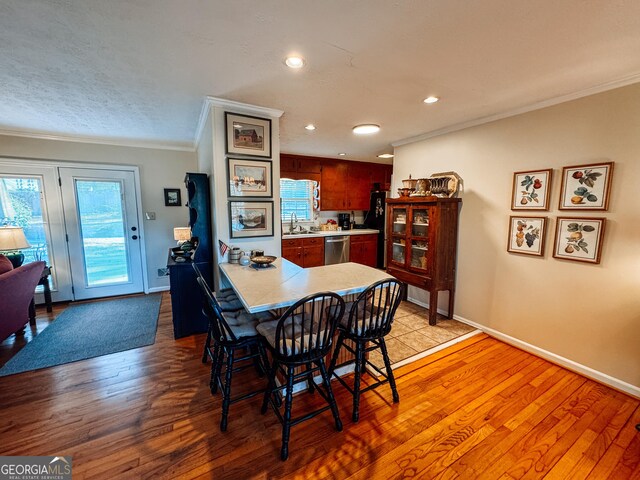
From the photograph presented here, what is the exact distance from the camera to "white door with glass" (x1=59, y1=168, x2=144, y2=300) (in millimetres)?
3879

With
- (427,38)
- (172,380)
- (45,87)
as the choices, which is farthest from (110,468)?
(427,38)

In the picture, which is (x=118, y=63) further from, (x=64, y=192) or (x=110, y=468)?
(x=64, y=192)

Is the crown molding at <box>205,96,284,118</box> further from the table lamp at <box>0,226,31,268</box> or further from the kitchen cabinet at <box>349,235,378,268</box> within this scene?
the kitchen cabinet at <box>349,235,378,268</box>

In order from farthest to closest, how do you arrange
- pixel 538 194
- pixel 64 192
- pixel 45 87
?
pixel 64 192 → pixel 538 194 → pixel 45 87

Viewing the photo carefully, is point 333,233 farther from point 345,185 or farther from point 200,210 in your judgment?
point 200,210

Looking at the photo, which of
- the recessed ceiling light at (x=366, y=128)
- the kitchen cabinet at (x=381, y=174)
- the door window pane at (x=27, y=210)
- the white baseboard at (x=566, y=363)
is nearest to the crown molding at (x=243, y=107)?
the recessed ceiling light at (x=366, y=128)

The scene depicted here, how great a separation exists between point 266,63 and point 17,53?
5.22 feet

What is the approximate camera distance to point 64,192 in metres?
3.79

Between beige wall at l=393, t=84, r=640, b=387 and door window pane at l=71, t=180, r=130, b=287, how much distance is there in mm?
4816

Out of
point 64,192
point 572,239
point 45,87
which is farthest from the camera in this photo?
point 64,192

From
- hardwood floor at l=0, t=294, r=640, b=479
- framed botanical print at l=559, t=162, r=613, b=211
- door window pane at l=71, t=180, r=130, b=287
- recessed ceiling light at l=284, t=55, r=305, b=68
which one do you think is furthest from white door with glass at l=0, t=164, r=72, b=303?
framed botanical print at l=559, t=162, r=613, b=211

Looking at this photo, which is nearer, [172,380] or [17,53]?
[17,53]

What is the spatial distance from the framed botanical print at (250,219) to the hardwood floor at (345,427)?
1.31 metres

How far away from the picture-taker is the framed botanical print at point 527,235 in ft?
8.43
